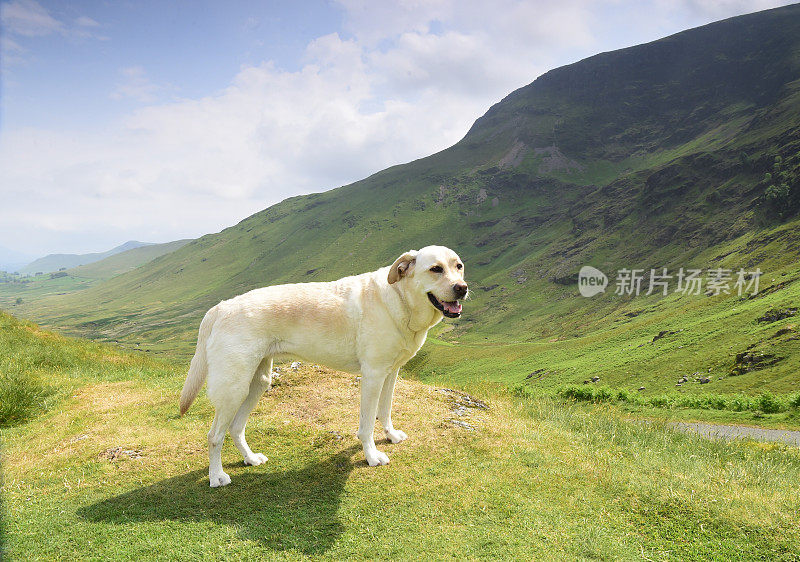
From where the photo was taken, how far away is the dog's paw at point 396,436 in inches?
332

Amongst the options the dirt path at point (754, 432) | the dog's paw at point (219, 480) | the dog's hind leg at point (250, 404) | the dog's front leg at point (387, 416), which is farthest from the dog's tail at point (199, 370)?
the dirt path at point (754, 432)

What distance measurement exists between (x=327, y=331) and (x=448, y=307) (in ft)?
6.90

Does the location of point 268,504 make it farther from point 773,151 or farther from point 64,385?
point 773,151

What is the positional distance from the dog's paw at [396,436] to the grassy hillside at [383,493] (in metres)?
0.14

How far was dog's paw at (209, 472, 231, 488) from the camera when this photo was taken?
23.0 ft

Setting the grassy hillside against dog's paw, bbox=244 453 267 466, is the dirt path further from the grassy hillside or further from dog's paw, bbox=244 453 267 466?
dog's paw, bbox=244 453 267 466

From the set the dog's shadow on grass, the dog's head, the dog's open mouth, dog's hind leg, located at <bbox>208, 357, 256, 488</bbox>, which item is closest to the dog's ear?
the dog's head

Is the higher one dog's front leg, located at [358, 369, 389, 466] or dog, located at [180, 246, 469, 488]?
dog, located at [180, 246, 469, 488]

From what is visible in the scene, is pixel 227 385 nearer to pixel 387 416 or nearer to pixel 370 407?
pixel 370 407

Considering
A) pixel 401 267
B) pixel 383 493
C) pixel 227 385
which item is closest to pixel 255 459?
pixel 227 385

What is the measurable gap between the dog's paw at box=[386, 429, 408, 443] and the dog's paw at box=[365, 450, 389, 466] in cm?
82

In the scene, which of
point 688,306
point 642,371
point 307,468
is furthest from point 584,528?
point 688,306

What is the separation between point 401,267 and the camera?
22.7ft

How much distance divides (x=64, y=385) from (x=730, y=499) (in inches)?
637
